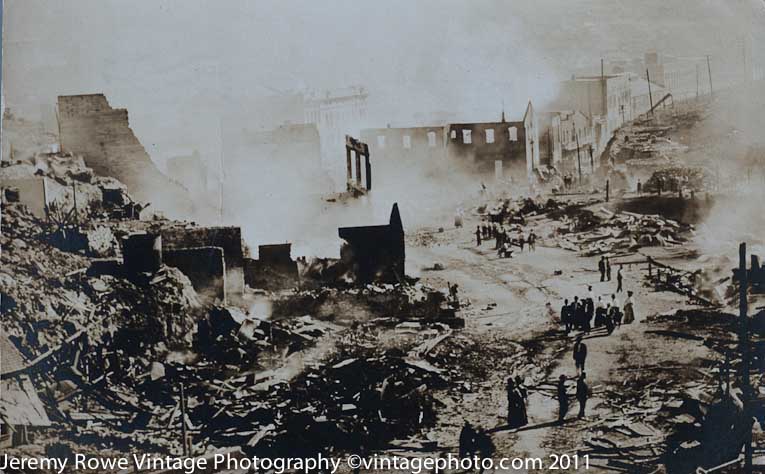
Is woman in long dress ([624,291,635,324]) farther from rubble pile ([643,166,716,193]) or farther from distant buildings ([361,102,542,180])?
distant buildings ([361,102,542,180])

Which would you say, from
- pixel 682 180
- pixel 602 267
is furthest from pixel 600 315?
pixel 682 180

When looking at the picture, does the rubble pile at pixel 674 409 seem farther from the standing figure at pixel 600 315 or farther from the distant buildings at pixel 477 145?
the distant buildings at pixel 477 145

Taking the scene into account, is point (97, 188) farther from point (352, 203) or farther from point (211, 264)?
point (352, 203)

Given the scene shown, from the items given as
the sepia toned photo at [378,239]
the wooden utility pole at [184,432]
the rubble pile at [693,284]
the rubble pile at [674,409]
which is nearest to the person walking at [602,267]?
the sepia toned photo at [378,239]

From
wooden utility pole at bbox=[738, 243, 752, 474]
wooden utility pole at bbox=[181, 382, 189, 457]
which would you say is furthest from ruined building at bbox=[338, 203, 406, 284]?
wooden utility pole at bbox=[738, 243, 752, 474]

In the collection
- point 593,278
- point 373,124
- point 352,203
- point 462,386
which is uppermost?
point 373,124

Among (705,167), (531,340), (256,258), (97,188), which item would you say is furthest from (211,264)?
(705,167)

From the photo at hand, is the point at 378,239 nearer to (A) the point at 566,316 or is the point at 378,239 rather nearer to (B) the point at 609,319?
(A) the point at 566,316
